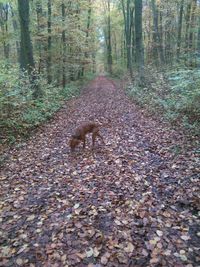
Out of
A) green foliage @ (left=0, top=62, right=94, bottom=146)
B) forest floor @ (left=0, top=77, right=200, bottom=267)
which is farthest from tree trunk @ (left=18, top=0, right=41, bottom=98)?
forest floor @ (left=0, top=77, right=200, bottom=267)

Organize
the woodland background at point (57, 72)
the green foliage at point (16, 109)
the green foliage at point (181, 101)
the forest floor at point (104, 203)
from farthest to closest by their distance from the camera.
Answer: the woodland background at point (57, 72) → the green foliage at point (16, 109) → the green foliage at point (181, 101) → the forest floor at point (104, 203)

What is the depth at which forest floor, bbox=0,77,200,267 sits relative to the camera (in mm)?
3777

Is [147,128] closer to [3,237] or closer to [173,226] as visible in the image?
[173,226]

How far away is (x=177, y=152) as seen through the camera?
693cm

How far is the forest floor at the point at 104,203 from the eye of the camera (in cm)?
378

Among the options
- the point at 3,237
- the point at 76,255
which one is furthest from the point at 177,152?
the point at 3,237

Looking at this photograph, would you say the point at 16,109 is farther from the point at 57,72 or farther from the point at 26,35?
the point at 57,72

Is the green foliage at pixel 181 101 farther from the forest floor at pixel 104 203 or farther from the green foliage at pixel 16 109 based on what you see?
the green foliage at pixel 16 109

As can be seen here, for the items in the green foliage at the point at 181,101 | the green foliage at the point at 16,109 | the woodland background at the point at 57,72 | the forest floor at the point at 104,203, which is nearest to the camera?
the forest floor at the point at 104,203

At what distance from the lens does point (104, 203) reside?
16.3 feet

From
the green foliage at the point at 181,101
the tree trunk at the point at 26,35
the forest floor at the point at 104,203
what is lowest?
the forest floor at the point at 104,203

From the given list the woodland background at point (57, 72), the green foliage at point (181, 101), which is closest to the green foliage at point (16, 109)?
the woodland background at point (57, 72)

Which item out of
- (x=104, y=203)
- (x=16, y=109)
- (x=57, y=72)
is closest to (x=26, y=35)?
(x=16, y=109)

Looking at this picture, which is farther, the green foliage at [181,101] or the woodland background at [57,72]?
the woodland background at [57,72]
